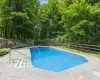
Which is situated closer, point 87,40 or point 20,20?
point 87,40

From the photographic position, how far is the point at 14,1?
835 inches

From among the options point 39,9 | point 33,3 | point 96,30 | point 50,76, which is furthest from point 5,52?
point 39,9

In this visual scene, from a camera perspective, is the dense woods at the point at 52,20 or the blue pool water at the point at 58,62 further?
the dense woods at the point at 52,20

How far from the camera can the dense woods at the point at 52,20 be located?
50.4ft

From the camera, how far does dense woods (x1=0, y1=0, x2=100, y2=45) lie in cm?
1536

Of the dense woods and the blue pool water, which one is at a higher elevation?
the dense woods

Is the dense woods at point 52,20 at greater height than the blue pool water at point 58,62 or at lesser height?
greater

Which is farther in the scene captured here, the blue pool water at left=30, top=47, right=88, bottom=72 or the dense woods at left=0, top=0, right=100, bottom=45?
the dense woods at left=0, top=0, right=100, bottom=45

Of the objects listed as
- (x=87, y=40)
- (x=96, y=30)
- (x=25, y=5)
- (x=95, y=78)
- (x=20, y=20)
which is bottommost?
(x=95, y=78)

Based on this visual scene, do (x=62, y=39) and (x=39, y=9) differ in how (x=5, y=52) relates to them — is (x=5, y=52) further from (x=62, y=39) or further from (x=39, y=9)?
(x=39, y=9)

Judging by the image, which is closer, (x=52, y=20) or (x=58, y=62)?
(x=58, y=62)

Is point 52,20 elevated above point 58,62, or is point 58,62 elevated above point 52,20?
point 52,20

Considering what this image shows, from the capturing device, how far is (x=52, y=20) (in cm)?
2889

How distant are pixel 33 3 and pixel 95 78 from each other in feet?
68.0
